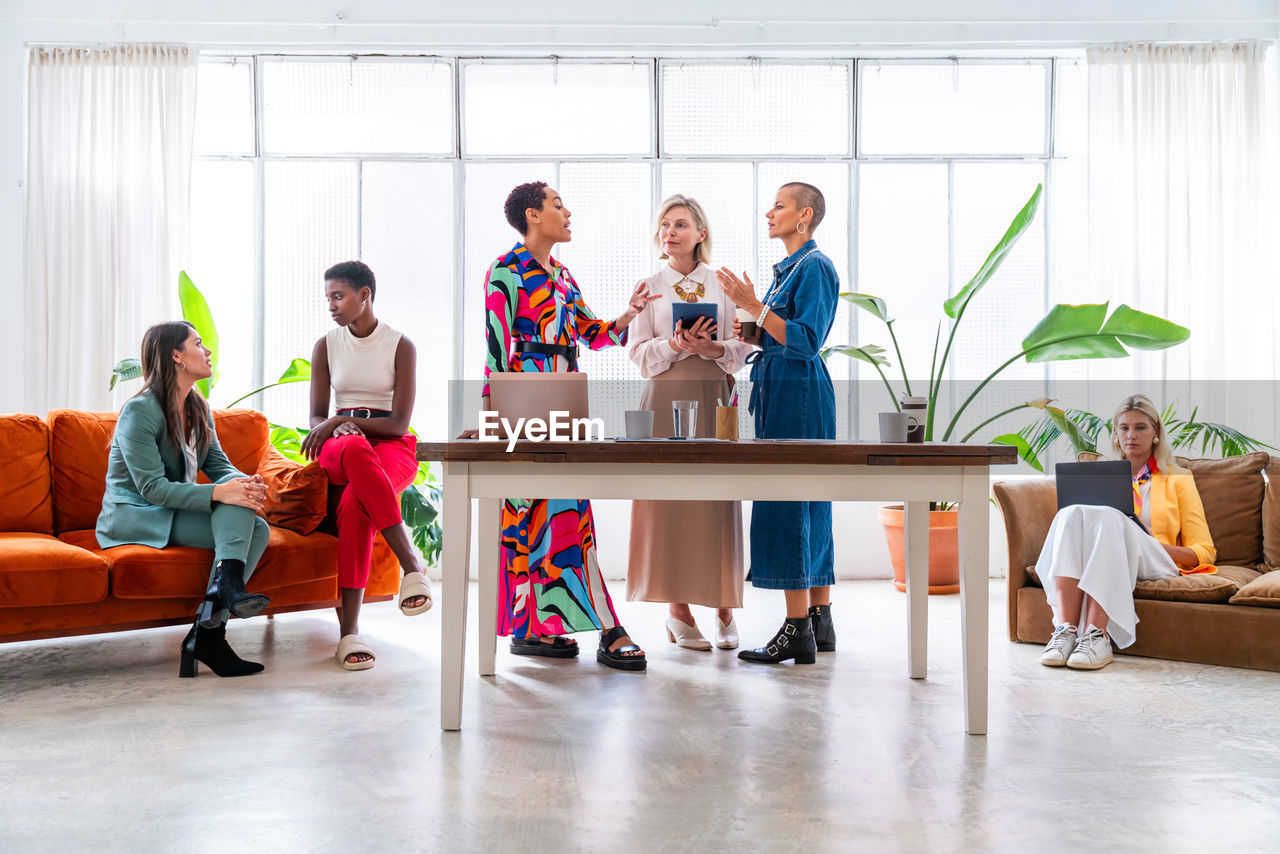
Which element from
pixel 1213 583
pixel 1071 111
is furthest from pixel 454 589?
pixel 1071 111

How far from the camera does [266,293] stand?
520 cm

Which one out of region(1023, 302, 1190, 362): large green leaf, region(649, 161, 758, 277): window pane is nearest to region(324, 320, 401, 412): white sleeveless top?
region(649, 161, 758, 277): window pane

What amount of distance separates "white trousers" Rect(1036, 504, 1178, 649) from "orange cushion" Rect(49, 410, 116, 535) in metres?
3.14

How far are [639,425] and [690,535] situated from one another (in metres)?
0.80

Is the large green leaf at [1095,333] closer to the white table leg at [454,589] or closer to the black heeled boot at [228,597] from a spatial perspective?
the white table leg at [454,589]

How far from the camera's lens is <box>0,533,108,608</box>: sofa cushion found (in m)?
2.64

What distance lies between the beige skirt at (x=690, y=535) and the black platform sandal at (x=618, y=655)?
141 millimetres

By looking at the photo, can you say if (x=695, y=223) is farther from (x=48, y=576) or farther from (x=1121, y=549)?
(x=48, y=576)

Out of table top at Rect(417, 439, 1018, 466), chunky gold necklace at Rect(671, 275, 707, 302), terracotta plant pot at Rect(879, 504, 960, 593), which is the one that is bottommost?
terracotta plant pot at Rect(879, 504, 960, 593)

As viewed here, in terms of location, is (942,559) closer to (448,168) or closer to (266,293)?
(448,168)

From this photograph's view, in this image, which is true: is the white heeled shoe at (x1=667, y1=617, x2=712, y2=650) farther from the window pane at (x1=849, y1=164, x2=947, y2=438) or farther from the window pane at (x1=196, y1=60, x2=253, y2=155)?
the window pane at (x1=196, y1=60, x2=253, y2=155)

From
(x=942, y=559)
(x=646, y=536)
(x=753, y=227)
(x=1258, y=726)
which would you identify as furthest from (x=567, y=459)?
(x=753, y=227)

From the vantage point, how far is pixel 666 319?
3.22m

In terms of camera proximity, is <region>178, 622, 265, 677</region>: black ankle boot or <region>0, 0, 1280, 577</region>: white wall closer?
<region>178, 622, 265, 677</region>: black ankle boot
